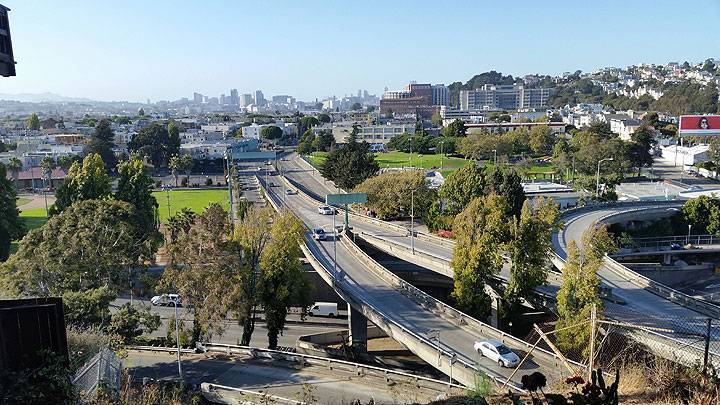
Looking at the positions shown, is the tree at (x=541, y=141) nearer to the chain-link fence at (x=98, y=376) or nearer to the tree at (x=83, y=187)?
the tree at (x=83, y=187)

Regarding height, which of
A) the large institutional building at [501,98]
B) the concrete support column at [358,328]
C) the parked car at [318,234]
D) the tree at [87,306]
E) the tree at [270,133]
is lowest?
the concrete support column at [358,328]

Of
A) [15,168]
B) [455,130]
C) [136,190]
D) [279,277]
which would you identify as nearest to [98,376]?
[279,277]

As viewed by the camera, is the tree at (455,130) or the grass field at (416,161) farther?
the tree at (455,130)

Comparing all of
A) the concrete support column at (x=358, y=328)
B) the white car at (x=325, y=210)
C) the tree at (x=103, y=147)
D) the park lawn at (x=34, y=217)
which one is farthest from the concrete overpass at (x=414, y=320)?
the tree at (x=103, y=147)

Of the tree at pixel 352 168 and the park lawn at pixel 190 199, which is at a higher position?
the tree at pixel 352 168

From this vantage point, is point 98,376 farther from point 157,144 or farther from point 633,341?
point 157,144

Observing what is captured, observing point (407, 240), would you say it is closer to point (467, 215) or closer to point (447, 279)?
point (447, 279)
